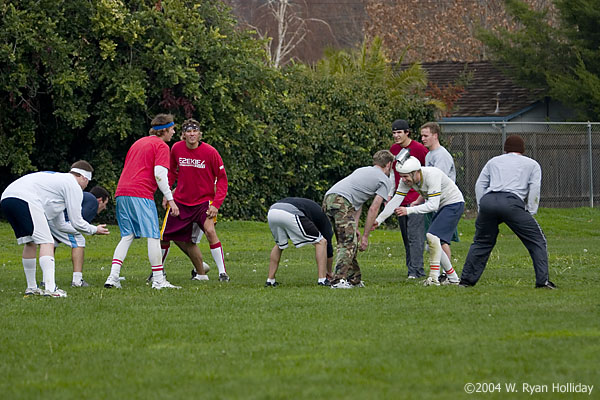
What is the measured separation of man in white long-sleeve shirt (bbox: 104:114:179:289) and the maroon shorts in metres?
0.98

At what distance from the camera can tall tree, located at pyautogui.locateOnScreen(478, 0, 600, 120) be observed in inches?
1319

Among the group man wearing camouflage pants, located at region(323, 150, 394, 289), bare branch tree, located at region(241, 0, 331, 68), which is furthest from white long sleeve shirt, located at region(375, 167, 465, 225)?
bare branch tree, located at region(241, 0, 331, 68)

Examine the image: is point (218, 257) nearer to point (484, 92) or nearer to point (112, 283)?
point (112, 283)

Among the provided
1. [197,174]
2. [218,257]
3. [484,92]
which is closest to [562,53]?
[484,92]

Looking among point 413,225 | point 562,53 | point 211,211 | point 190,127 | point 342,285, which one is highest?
point 562,53

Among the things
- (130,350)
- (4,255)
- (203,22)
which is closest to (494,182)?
(130,350)

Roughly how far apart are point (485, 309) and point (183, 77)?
15397mm

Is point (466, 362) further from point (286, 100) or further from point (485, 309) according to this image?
point (286, 100)

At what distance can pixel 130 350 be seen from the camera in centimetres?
790

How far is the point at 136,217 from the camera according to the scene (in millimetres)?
12273

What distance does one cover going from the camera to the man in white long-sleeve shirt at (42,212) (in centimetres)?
1127

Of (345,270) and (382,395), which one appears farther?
(345,270)

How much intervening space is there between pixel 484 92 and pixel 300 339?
32.4 m

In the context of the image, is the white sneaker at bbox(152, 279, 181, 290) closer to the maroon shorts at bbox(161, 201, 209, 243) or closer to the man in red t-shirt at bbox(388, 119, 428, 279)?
the maroon shorts at bbox(161, 201, 209, 243)
